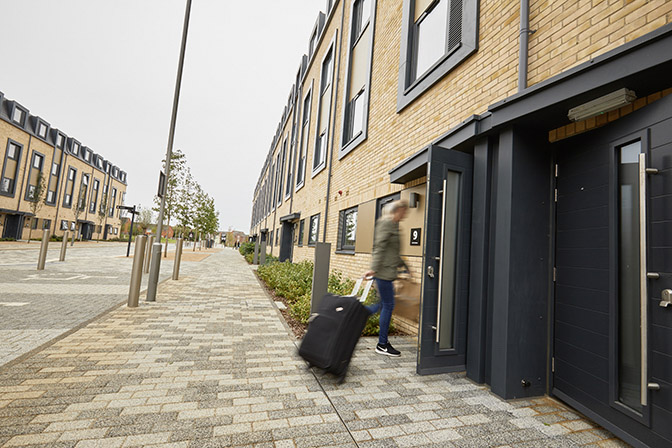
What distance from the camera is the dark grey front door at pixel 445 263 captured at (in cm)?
349

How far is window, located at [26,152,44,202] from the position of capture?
3161 centimetres

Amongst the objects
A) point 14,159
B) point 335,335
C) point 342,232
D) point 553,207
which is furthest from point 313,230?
point 14,159

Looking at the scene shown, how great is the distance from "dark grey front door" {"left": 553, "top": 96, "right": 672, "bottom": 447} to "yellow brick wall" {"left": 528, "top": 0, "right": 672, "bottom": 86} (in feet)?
2.10

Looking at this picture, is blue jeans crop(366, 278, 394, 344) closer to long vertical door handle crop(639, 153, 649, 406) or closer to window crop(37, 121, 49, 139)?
long vertical door handle crop(639, 153, 649, 406)

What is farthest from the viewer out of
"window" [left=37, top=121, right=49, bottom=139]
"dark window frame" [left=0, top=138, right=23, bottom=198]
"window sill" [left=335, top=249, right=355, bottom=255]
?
"window" [left=37, top=121, right=49, bottom=139]

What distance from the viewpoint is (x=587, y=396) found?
2.66 metres

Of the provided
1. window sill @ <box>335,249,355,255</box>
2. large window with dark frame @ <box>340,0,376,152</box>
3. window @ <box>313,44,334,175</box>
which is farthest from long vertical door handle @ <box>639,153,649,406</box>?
window @ <box>313,44,334,175</box>

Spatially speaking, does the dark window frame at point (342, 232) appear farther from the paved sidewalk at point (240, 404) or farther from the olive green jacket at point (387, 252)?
the paved sidewalk at point (240, 404)

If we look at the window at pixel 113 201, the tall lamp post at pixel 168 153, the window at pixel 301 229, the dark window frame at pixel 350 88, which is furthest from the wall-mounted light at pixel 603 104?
the window at pixel 113 201

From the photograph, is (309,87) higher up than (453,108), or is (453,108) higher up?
(309,87)

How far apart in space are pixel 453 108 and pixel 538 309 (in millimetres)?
2751

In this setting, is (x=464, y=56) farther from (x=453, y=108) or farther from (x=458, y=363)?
(x=458, y=363)

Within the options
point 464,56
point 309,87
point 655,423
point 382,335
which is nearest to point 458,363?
point 382,335

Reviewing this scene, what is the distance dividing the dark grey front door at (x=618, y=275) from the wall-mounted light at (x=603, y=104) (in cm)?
14
